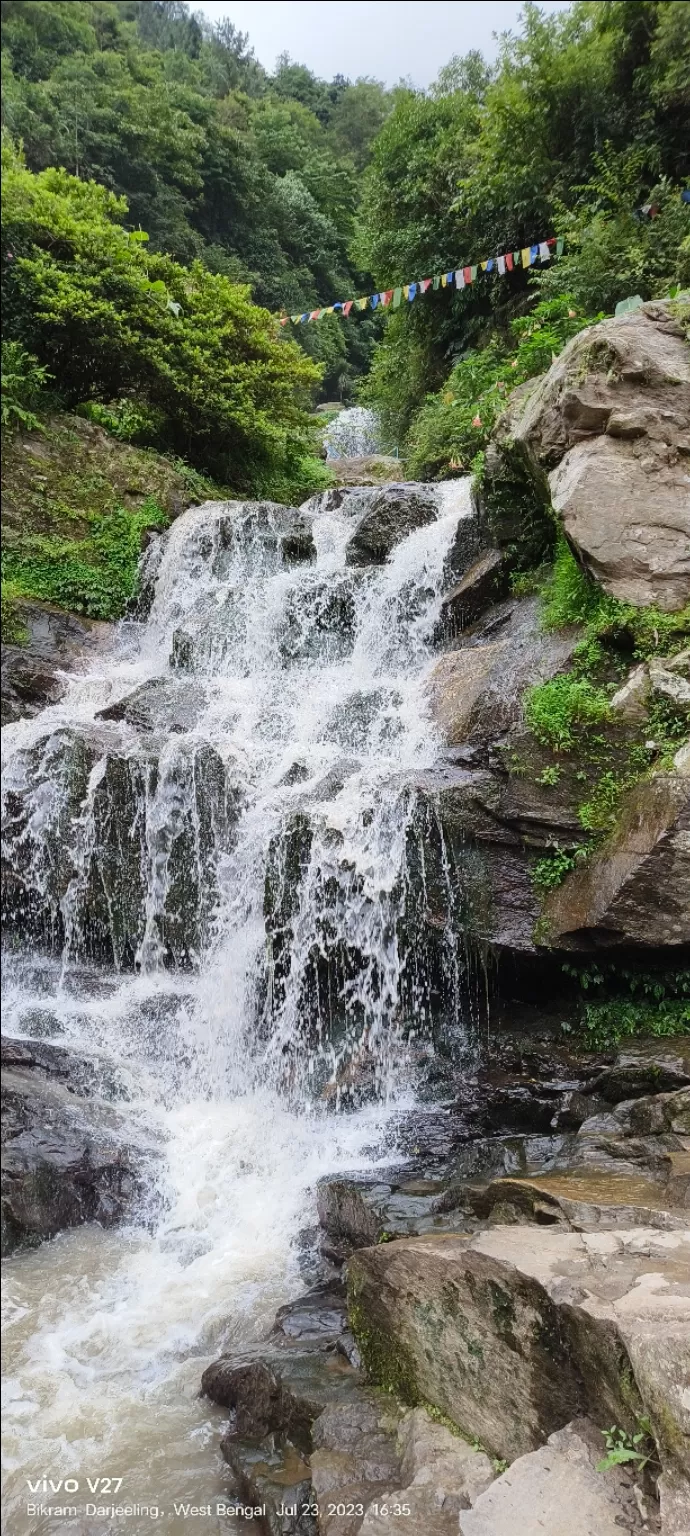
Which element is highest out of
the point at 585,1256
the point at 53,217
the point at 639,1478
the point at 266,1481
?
the point at 53,217

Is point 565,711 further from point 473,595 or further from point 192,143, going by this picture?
point 192,143

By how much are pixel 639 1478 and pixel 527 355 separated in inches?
481

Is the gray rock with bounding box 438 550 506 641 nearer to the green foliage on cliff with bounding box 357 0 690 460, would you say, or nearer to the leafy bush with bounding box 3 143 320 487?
the green foliage on cliff with bounding box 357 0 690 460

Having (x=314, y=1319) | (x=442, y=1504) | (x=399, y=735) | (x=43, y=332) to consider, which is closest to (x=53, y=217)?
(x=43, y=332)

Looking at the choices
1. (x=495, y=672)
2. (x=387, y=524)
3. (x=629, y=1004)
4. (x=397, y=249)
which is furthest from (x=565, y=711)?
(x=397, y=249)

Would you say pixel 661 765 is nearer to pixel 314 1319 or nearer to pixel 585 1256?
pixel 585 1256

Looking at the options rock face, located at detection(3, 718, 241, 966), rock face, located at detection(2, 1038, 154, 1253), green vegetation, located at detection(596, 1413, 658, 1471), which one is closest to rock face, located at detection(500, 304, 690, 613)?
rock face, located at detection(3, 718, 241, 966)

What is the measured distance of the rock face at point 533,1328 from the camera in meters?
2.56

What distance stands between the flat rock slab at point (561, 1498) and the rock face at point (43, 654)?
7.82 metres

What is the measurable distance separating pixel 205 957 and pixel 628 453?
5993 millimetres

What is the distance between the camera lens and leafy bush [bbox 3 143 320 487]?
11.5 meters

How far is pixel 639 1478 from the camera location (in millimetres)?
2443

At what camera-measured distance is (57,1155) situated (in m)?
5.02

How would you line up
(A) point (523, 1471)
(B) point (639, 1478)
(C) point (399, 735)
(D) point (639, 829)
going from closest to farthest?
(B) point (639, 1478), (A) point (523, 1471), (D) point (639, 829), (C) point (399, 735)
